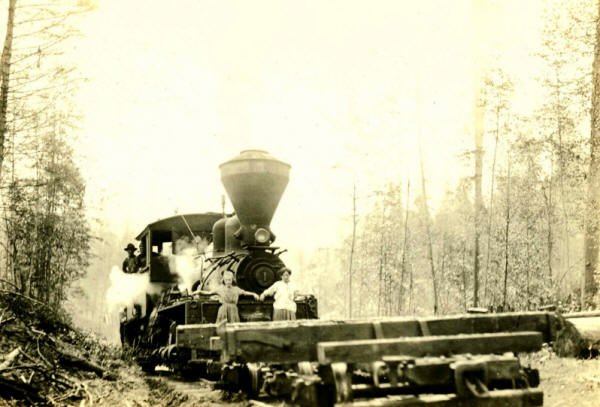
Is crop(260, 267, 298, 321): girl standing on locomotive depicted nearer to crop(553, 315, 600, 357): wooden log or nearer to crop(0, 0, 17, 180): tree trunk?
crop(553, 315, 600, 357): wooden log

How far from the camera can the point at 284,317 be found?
8562mm

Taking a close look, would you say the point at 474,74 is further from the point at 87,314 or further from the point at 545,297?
the point at 87,314

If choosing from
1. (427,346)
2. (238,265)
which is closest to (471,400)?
(427,346)

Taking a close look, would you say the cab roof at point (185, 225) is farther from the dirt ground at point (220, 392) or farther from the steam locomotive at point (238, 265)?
the dirt ground at point (220, 392)

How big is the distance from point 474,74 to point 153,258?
1645 cm

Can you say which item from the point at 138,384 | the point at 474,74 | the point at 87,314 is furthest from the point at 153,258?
the point at 87,314

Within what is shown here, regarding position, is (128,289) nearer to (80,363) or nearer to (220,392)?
(80,363)

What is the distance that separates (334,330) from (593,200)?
382 inches

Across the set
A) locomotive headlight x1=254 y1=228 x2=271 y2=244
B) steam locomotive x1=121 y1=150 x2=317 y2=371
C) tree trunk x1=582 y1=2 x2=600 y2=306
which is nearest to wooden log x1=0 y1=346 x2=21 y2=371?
steam locomotive x1=121 y1=150 x2=317 y2=371

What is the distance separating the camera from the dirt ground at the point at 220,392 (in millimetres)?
6219

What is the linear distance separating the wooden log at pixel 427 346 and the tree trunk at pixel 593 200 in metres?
8.56

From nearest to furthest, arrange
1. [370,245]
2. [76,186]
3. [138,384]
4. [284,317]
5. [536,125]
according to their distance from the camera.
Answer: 1. [284,317]
2. [138,384]
3. [536,125]
4. [76,186]
5. [370,245]

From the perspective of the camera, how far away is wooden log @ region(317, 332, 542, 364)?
3539mm

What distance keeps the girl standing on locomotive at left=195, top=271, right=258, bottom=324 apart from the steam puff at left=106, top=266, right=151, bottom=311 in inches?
166
